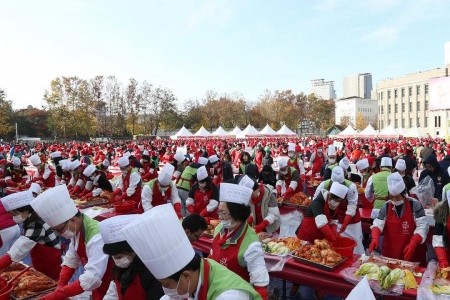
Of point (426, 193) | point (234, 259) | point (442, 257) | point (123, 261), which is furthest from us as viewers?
point (426, 193)

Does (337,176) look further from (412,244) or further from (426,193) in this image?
(426,193)

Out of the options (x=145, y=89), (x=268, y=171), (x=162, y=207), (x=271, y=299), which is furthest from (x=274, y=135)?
(x=162, y=207)

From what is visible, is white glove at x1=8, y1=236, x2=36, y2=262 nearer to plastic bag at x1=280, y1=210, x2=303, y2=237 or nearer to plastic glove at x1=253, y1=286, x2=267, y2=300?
plastic glove at x1=253, y1=286, x2=267, y2=300

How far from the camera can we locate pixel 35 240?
361 cm

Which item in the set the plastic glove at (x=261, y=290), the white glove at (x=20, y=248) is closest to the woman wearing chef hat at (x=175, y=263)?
the plastic glove at (x=261, y=290)

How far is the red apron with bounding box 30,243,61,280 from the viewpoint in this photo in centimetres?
370

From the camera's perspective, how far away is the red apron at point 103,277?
9.52ft

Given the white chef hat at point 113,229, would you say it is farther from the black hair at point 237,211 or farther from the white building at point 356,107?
the white building at point 356,107

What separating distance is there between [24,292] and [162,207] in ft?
6.74

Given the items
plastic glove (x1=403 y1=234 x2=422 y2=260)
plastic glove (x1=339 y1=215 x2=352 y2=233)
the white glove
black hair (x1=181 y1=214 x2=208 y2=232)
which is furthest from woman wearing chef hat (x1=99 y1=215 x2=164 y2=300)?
plastic glove (x1=339 y1=215 x2=352 y2=233)

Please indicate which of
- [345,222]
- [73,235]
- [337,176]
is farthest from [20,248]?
[337,176]

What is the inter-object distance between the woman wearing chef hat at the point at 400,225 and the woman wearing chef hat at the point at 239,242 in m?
1.72

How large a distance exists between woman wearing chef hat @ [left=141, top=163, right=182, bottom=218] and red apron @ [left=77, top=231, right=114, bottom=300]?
8.66 ft

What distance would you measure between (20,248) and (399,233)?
3817mm
